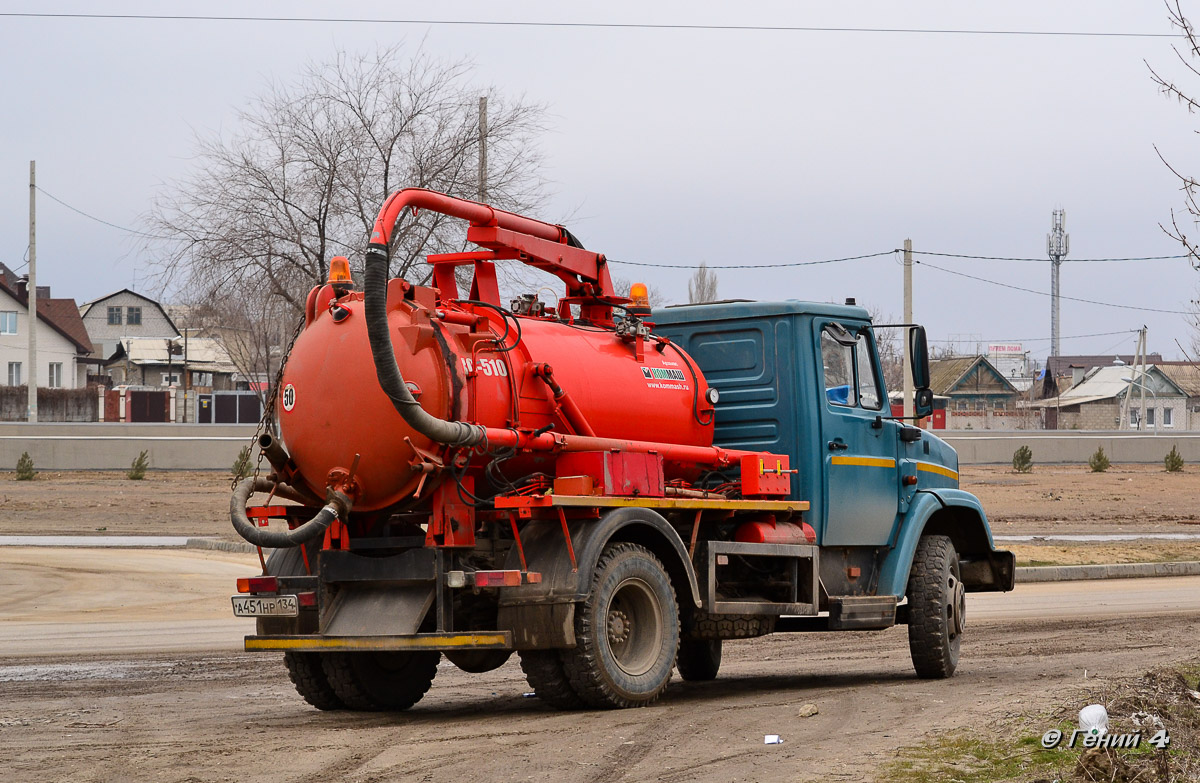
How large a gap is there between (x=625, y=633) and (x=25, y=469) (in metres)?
29.7

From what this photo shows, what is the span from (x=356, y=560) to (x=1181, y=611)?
12.0 meters

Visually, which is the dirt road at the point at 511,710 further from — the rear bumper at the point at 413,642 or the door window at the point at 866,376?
the door window at the point at 866,376

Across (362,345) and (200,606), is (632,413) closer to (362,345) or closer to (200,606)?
(362,345)

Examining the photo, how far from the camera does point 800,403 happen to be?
35.1 feet

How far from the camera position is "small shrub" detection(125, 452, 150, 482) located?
1366 inches

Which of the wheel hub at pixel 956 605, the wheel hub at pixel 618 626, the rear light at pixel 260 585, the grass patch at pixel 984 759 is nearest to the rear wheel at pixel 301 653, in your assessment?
the rear light at pixel 260 585

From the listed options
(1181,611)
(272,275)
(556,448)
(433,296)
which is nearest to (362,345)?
(433,296)

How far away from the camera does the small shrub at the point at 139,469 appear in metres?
34.7

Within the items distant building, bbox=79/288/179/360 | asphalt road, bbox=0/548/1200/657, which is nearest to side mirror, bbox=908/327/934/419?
asphalt road, bbox=0/548/1200/657

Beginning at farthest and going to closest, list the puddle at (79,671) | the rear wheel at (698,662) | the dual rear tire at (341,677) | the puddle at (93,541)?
the puddle at (93,541), the rear wheel at (698,662), the puddle at (79,671), the dual rear tire at (341,677)

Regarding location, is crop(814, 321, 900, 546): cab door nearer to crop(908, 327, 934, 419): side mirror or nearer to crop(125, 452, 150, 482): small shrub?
crop(908, 327, 934, 419): side mirror

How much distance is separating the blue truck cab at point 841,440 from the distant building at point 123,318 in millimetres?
103944

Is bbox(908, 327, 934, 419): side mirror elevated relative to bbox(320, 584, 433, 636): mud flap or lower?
elevated

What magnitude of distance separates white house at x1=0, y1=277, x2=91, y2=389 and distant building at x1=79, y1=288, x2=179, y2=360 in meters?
16.1
